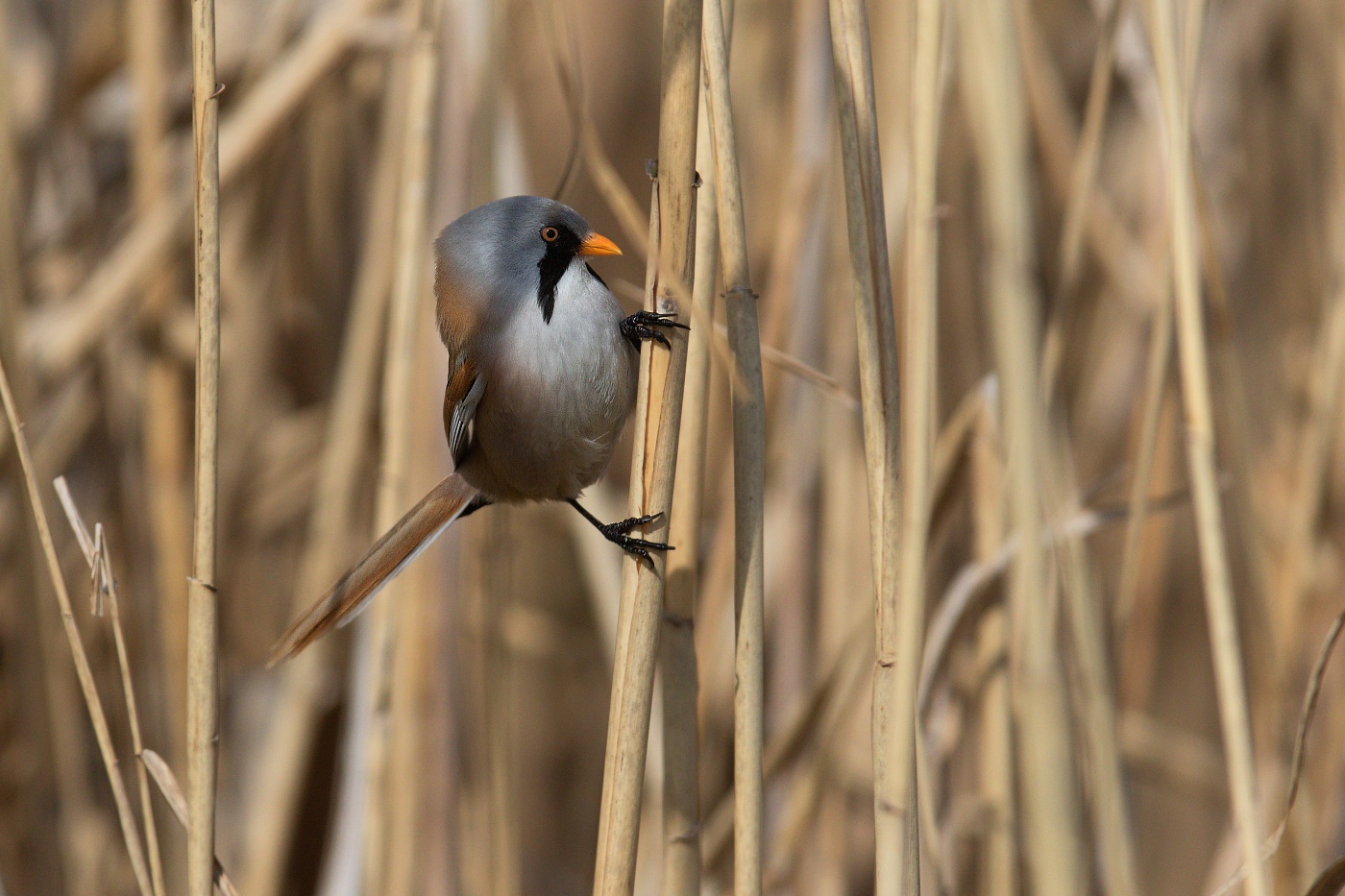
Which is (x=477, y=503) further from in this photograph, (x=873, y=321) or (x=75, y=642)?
(x=873, y=321)

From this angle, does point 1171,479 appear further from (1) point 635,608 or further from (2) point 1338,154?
(1) point 635,608

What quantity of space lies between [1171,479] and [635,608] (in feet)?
5.74

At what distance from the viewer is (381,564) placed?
163 cm

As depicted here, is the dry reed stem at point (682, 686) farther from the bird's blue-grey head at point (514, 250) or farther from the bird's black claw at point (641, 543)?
the bird's blue-grey head at point (514, 250)

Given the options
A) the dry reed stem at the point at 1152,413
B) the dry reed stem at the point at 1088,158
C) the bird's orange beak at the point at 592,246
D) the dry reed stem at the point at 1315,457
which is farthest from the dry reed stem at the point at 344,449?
the dry reed stem at the point at 1315,457

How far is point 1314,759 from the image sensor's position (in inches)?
85.9

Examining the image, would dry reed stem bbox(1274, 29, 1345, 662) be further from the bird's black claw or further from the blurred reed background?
the bird's black claw

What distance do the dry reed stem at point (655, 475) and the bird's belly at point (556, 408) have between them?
15.6 inches

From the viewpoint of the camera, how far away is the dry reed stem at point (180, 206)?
78.8 inches

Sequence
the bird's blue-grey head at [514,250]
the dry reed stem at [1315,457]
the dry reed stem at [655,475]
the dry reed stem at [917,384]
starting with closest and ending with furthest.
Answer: the dry reed stem at [917,384], the dry reed stem at [655,475], the bird's blue-grey head at [514,250], the dry reed stem at [1315,457]

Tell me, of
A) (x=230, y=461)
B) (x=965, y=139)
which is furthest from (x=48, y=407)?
(x=965, y=139)

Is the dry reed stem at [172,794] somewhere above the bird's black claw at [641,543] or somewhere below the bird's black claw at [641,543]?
below

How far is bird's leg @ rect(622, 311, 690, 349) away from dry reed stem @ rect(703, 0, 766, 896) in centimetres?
6

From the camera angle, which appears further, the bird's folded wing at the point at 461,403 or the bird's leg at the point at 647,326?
the bird's folded wing at the point at 461,403
